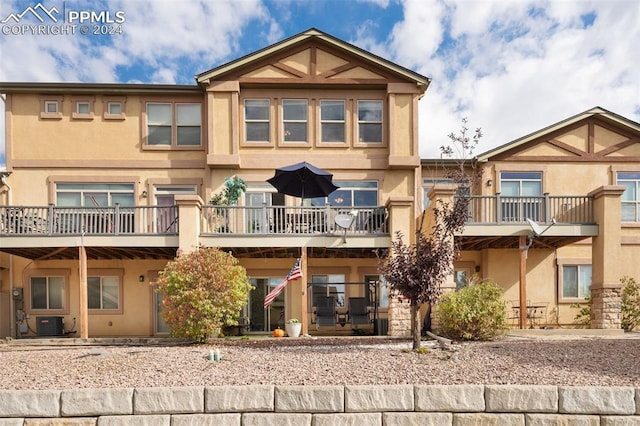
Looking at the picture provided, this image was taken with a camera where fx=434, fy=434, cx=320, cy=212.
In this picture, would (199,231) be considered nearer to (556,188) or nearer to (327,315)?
(327,315)

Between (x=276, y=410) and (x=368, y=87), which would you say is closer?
(x=276, y=410)

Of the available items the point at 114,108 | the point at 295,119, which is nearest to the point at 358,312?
the point at 295,119

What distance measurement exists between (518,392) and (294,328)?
26.3ft

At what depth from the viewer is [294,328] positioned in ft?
41.3

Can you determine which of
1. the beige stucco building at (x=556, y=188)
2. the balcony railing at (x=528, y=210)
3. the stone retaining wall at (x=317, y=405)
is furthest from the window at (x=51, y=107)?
the balcony railing at (x=528, y=210)

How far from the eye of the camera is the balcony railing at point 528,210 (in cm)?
1371

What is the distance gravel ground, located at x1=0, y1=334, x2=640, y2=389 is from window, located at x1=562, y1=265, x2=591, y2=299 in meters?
7.69

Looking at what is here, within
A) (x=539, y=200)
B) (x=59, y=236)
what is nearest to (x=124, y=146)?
(x=59, y=236)

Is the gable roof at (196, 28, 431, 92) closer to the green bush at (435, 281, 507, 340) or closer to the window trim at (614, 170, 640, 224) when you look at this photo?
the window trim at (614, 170, 640, 224)

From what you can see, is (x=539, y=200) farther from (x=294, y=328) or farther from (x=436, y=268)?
(x=294, y=328)

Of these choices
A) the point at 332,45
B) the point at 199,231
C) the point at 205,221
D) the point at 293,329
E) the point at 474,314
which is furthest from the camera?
the point at 332,45

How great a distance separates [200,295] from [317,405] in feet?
19.3

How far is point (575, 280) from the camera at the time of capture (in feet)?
52.7

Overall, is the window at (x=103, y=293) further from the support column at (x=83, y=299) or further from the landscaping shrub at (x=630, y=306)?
the landscaping shrub at (x=630, y=306)
